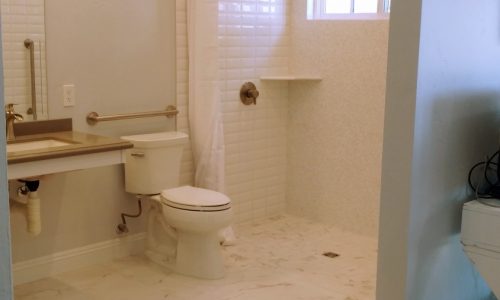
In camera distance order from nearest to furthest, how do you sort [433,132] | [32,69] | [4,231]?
[4,231]
[433,132]
[32,69]

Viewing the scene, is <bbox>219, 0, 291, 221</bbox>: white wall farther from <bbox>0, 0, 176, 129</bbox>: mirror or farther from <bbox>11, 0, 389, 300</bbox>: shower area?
<bbox>0, 0, 176, 129</bbox>: mirror

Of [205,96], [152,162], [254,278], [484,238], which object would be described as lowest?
[254,278]

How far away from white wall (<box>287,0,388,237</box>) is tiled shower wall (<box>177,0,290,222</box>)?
0.35 ft

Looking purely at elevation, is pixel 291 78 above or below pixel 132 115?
above

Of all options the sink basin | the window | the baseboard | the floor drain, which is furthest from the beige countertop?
the window

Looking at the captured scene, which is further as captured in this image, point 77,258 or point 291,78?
point 291,78

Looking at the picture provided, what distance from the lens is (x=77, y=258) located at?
12.4 feet

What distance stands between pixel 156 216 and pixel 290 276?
2.87 feet

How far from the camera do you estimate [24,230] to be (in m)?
3.50

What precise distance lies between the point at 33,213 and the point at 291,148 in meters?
2.13

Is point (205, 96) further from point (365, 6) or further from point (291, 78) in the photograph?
point (365, 6)

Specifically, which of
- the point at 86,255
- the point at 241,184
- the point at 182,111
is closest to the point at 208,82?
the point at 182,111

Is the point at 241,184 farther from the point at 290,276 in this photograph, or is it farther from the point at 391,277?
the point at 391,277

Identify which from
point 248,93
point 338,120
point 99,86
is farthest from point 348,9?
point 99,86
